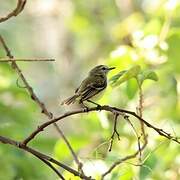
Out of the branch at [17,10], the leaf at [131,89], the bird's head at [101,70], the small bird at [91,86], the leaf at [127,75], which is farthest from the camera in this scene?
the bird's head at [101,70]

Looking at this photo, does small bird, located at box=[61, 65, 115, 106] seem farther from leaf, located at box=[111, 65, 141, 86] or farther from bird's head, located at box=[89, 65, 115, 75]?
leaf, located at box=[111, 65, 141, 86]

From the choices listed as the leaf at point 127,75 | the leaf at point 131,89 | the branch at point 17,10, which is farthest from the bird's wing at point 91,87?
the branch at point 17,10

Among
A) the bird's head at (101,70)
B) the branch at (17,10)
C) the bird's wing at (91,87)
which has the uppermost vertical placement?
the bird's head at (101,70)

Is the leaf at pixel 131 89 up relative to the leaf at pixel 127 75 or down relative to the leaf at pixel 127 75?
up

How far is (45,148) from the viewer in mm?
3143

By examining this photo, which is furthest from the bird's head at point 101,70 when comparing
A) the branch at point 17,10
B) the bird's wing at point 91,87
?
the branch at point 17,10

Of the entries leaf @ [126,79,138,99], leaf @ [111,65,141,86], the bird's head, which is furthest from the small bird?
leaf @ [111,65,141,86]

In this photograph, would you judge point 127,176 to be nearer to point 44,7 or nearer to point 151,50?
point 151,50

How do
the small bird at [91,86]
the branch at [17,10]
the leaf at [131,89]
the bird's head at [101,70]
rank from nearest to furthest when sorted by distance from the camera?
the branch at [17,10], the small bird at [91,86], the leaf at [131,89], the bird's head at [101,70]

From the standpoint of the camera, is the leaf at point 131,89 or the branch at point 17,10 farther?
the leaf at point 131,89

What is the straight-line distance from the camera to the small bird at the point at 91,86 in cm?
240

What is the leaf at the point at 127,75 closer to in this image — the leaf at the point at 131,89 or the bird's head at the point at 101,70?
the leaf at the point at 131,89

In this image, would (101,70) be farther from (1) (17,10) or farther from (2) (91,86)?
(1) (17,10)

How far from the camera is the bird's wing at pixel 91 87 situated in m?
2.43
